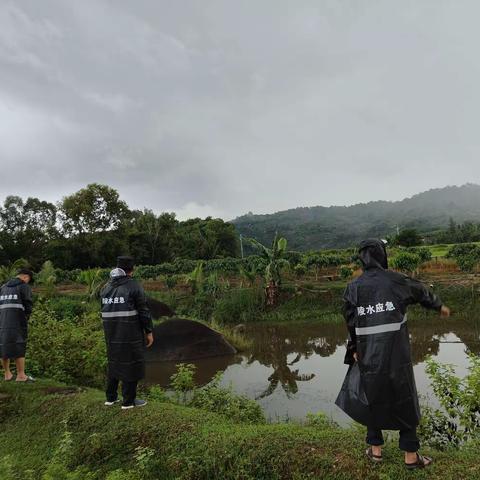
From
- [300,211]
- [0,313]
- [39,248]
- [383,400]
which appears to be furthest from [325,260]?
[300,211]

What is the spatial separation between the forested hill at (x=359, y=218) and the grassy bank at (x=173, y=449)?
84541mm

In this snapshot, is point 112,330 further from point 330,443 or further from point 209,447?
point 330,443

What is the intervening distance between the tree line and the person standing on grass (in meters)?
36.1

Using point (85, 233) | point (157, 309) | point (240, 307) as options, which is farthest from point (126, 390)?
point (85, 233)

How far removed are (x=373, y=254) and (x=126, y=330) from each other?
10.1 ft

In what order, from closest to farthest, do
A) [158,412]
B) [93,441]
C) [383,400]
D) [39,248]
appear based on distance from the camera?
[383,400], [93,441], [158,412], [39,248]

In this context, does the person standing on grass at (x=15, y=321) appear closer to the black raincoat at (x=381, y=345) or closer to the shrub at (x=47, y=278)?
the black raincoat at (x=381, y=345)

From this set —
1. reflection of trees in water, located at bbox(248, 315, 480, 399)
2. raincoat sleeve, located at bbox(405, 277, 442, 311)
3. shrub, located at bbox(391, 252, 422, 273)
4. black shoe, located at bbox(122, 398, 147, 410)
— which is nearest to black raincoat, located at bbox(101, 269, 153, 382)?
black shoe, located at bbox(122, 398, 147, 410)

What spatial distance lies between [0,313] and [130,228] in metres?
39.8

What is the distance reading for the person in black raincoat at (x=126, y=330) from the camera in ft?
16.9

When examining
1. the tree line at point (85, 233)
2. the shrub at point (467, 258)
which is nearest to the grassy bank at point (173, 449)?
the shrub at point (467, 258)

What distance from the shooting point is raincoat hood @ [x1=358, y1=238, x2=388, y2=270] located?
362 cm

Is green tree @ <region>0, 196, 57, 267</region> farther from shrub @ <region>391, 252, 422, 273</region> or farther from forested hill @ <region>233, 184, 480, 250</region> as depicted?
forested hill @ <region>233, 184, 480, 250</region>

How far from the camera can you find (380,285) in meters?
3.50
